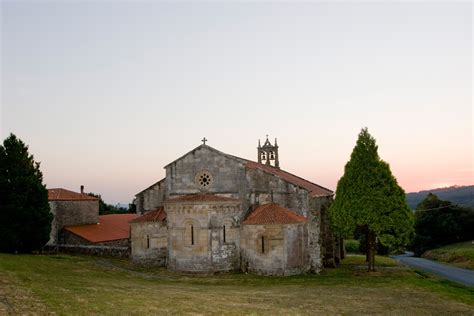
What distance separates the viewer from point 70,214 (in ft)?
147

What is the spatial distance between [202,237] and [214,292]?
24.9 feet

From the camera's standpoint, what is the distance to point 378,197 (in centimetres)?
2953

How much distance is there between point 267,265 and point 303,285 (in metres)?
3.96

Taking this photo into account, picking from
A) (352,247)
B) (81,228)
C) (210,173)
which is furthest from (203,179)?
(352,247)

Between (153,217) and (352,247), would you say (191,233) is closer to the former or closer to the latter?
(153,217)

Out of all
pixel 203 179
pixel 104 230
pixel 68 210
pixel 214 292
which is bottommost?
pixel 214 292

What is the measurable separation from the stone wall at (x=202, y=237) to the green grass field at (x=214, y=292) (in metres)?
1.19

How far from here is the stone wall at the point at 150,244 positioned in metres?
Result: 33.6

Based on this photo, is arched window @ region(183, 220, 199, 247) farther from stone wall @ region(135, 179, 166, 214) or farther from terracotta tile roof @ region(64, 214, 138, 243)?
terracotta tile roof @ region(64, 214, 138, 243)

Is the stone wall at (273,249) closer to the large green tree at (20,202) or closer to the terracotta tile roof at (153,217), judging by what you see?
the terracotta tile roof at (153,217)

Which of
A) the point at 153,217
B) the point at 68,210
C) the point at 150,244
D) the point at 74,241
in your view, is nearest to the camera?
the point at 150,244

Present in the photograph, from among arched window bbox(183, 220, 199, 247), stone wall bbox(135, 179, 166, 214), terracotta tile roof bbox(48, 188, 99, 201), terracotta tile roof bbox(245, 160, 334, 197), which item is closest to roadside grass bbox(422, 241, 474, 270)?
terracotta tile roof bbox(245, 160, 334, 197)

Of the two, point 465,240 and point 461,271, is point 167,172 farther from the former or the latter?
point 465,240

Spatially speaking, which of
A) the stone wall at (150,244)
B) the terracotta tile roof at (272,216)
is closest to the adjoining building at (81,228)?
the stone wall at (150,244)
